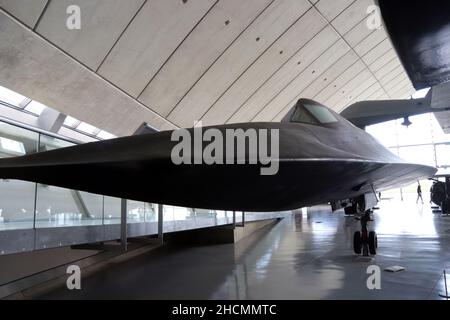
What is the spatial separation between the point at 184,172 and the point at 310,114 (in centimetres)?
218

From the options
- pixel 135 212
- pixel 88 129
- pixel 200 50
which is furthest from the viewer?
pixel 88 129

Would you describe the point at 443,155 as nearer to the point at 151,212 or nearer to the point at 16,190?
the point at 151,212

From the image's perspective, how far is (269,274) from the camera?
19.6ft

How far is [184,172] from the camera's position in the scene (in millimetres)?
2240

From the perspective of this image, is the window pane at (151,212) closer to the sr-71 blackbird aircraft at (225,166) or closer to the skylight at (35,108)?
the sr-71 blackbird aircraft at (225,166)

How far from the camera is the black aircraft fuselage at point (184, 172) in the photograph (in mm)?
2139

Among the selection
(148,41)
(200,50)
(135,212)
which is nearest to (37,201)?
(135,212)

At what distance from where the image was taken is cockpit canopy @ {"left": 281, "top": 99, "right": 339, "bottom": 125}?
3918 mm

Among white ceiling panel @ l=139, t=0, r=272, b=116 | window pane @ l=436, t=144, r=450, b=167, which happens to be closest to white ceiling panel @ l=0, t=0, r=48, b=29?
white ceiling panel @ l=139, t=0, r=272, b=116

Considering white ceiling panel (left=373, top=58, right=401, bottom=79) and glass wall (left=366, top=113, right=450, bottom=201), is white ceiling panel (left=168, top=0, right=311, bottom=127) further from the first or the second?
glass wall (left=366, top=113, right=450, bottom=201)

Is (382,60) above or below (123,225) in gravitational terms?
above

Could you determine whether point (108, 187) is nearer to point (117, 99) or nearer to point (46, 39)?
point (46, 39)

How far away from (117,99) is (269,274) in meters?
8.91

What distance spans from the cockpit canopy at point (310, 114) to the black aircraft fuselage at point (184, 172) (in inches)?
31.1
